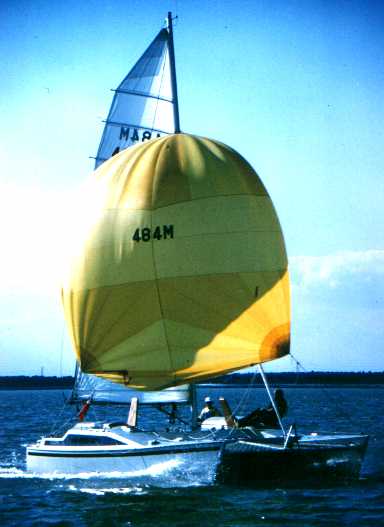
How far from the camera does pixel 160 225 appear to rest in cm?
1644

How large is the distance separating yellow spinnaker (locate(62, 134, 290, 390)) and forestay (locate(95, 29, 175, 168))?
2375mm

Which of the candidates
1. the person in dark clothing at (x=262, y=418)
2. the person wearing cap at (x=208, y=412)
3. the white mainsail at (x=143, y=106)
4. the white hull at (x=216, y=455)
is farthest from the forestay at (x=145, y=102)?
the white hull at (x=216, y=455)

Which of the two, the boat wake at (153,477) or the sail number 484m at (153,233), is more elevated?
the sail number 484m at (153,233)

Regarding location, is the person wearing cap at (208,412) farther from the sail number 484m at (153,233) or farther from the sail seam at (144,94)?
the sail seam at (144,94)

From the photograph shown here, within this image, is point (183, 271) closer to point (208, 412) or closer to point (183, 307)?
point (183, 307)

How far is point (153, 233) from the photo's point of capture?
1645 cm

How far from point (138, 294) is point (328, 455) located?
196 inches

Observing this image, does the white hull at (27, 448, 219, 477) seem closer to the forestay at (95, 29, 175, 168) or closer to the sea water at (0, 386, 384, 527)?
the sea water at (0, 386, 384, 527)

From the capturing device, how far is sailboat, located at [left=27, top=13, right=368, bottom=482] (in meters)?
15.6

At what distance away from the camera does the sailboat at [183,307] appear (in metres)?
15.6

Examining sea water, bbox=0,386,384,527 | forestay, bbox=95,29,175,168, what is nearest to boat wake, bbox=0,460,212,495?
sea water, bbox=0,386,384,527

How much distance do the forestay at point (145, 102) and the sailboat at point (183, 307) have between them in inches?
82.1

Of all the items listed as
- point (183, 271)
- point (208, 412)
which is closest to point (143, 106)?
point (183, 271)

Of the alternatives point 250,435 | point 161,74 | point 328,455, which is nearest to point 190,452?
point 250,435
